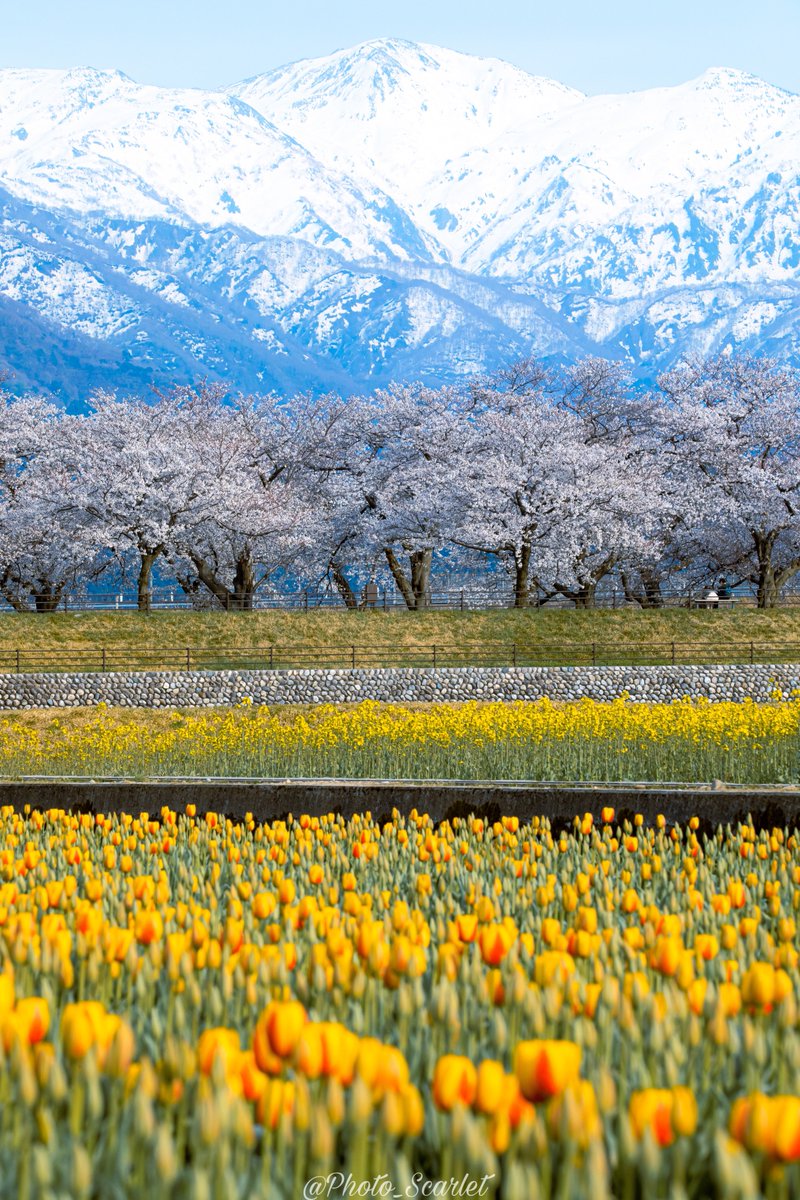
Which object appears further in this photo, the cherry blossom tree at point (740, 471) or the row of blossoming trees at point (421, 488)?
the cherry blossom tree at point (740, 471)

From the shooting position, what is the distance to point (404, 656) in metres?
40.9

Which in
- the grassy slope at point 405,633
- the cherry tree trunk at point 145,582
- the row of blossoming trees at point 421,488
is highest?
the row of blossoming trees at point 421,488

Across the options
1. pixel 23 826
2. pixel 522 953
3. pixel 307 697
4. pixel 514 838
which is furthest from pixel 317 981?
pixel 307 697

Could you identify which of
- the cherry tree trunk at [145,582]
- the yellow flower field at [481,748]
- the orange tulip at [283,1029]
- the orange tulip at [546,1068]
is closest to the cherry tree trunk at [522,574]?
the cherry tree trunk at [145,582]

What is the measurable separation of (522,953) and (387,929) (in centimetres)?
67

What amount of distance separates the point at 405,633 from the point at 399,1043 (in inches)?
1560

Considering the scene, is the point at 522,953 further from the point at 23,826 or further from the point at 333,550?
the point at 333,550

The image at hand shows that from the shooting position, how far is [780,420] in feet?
178

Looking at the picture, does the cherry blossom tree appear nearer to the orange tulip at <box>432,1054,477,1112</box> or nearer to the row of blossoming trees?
the row of blossoming trees

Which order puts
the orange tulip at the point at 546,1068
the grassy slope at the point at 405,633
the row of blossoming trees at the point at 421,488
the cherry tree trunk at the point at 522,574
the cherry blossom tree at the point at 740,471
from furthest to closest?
the cherry blossom tree at the point at 740,471, the row of blossoming trees at the point at 421,488, the cherry tree trunk at the point at 522,574, the grassy slope at the point at 405,633, the orange tulip at the point at 546,1068

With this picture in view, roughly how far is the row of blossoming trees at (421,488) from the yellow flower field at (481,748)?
93.9 feet

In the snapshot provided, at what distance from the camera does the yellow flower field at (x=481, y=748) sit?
→ 15367mm

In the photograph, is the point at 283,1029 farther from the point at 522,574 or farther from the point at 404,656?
the point at 522,574

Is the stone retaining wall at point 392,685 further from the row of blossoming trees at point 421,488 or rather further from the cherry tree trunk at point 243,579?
the cherry tree trunk at point 243,579
